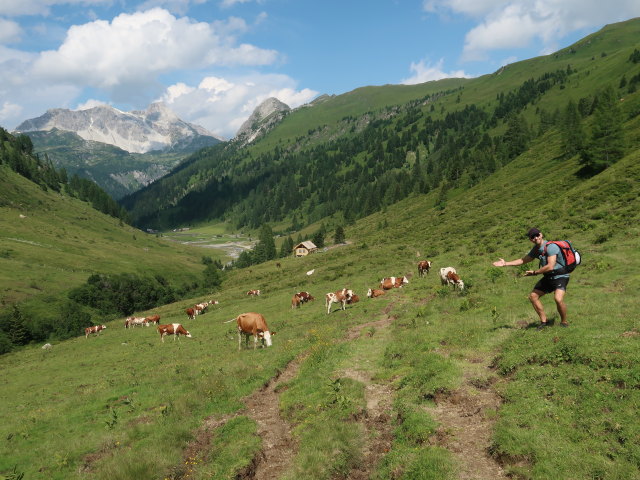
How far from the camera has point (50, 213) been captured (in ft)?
550

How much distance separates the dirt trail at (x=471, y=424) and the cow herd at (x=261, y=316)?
15.1m

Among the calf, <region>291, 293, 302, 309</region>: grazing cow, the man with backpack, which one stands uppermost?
the man with backpack

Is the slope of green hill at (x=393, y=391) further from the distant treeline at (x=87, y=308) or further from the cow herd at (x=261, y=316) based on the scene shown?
the distant treeline at (x=87, y=308)

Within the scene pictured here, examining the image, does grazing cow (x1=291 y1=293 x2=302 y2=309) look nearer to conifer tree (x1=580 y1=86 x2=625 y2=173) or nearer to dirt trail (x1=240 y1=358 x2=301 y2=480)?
dirt trail (x1=240 y1=358 x2=301 y2=480)

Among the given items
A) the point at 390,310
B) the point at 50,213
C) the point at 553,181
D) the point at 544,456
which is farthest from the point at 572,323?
the point at 50,213

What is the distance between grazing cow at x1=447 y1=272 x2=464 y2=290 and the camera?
2645 cm

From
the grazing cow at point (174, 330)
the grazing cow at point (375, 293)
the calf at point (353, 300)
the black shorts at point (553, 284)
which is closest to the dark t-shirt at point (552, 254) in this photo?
the black shorts at point (553, 284)

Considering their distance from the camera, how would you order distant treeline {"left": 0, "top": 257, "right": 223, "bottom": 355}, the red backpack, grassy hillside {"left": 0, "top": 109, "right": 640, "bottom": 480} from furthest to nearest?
distant treeline {"left": 0, "top": 257, "right": 223, "bottom": 355}
the red backpack
grassy hillside {"left": 0, "top": 109, "right": 640, "bottom": 480}

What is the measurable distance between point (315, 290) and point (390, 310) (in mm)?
24331

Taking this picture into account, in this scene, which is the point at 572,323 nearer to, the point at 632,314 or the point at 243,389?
the point at 632,314

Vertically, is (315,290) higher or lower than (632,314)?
lower

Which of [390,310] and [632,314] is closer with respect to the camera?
[632,314]

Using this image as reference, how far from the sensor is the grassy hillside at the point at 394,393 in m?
8.70

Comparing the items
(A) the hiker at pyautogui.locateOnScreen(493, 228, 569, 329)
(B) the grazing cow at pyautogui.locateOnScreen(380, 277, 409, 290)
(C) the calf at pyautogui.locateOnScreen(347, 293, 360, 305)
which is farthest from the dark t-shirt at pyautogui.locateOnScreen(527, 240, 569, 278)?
(B) the grazing cow at pyautogui.locateOnScreen(380, 277, 409, 290)
